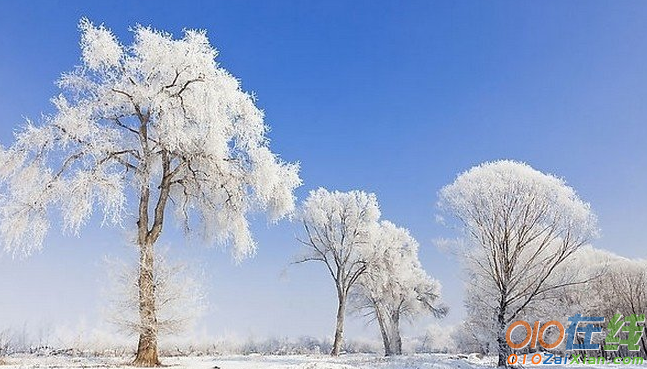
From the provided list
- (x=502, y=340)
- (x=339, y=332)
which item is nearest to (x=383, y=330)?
(x=339, y=332)

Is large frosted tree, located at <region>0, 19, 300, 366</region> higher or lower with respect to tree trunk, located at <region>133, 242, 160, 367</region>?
higher

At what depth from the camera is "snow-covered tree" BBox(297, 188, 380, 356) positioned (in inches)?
1388

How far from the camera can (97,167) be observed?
16.8 meters

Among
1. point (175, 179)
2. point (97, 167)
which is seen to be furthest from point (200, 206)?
point (97, 167)

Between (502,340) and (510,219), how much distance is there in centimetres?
569

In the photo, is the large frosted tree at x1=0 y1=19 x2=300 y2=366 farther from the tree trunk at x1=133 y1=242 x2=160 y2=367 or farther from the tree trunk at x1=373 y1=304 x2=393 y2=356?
the tree trunk at x1=373 y1=304 x2=393 y2=356

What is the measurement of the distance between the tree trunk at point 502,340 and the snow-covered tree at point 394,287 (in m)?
13.5

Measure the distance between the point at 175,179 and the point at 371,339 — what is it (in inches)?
1774

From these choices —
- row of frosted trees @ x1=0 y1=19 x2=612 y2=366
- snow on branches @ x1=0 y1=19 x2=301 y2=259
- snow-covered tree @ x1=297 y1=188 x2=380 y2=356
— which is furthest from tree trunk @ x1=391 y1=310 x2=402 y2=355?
snow on branches @ x1=0 y1=19 x2=301 y2=259

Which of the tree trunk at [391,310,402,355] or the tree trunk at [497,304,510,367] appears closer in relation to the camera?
the tree trunk at [497,304,510,367]

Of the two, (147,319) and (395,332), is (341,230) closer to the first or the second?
(395,332)

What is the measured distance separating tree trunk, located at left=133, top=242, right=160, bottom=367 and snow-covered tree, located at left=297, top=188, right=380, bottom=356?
1941cm

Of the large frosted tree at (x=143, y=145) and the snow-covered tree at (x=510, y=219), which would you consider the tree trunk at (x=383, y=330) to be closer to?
the snow-covered tree at (x=510, y=219)

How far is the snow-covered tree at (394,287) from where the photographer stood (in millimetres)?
37041
